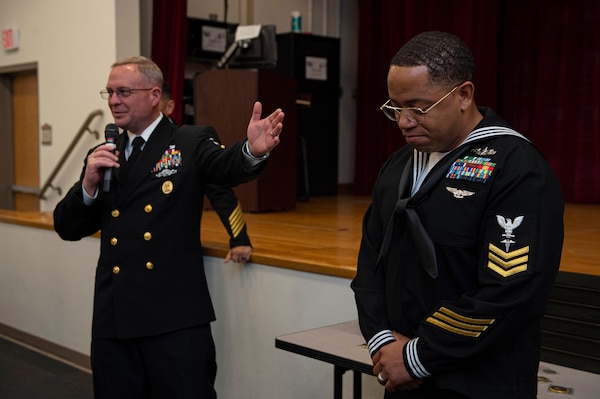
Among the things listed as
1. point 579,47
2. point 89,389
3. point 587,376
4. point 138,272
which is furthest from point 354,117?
point 587,376

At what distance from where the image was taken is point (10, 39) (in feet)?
20.5

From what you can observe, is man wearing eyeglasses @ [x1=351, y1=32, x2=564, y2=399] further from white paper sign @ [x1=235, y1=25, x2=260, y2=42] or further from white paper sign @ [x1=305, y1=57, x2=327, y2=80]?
white paper sign @ [x1=305, y1=57, x2=327, y2=80]

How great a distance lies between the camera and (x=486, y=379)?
1.44 metres

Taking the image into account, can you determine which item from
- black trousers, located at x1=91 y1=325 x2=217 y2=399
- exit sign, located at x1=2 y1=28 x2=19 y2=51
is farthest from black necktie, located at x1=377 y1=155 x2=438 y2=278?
exit sign, located at x1=2 y1=28 x2=19 y2=51

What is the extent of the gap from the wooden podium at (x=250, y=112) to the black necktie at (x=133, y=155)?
227 centimetres

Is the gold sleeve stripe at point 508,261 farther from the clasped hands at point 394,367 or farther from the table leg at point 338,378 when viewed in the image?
the table leg at point 338,378

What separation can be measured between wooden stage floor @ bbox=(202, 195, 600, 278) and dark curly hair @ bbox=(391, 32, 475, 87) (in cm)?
144

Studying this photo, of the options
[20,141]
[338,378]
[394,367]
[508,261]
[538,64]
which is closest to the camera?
[508,261]

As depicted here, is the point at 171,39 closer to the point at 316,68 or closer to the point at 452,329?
the point at 316,68

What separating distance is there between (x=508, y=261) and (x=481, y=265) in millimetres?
54

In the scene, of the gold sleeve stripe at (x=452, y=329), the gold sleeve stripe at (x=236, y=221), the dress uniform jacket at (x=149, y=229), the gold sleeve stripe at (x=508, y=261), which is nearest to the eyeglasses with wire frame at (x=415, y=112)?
the gold sleeve stripe at (x=508, y=261)

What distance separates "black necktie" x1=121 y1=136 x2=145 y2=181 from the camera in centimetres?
244

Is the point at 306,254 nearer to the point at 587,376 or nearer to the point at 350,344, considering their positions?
the point at 350,344

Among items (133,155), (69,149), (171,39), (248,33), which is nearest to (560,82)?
(248,33)
